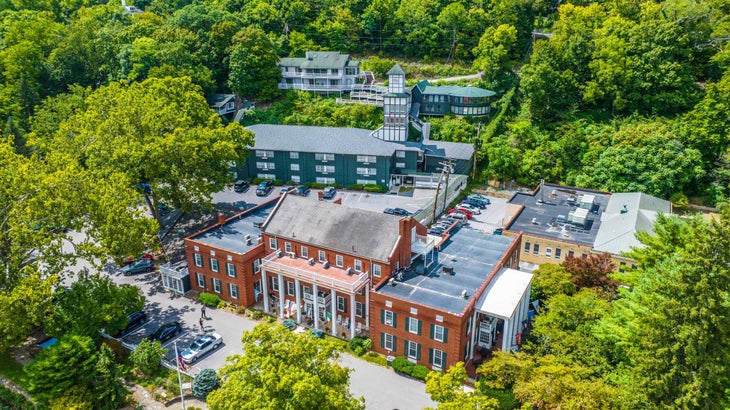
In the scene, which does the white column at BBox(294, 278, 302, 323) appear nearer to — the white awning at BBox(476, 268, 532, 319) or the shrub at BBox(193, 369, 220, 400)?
the shrub at BBox(193, 369, 220, 400)

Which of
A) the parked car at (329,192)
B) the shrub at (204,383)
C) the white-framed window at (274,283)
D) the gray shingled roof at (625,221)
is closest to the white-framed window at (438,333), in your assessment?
the white-framed window at (274,283)

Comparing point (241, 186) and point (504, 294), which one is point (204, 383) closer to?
point (504, 294)

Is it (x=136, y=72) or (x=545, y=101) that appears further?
(x=136, y=72)

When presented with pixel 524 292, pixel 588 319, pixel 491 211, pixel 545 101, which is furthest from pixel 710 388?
pixel 545 101

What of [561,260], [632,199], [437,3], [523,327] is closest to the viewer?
[523,327]

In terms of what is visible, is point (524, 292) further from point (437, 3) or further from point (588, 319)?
point (437, 3)

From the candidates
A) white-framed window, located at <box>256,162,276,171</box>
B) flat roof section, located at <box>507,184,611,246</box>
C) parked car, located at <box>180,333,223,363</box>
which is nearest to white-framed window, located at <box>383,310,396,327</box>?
parked car, located at <box>180,333,223,363</box>
